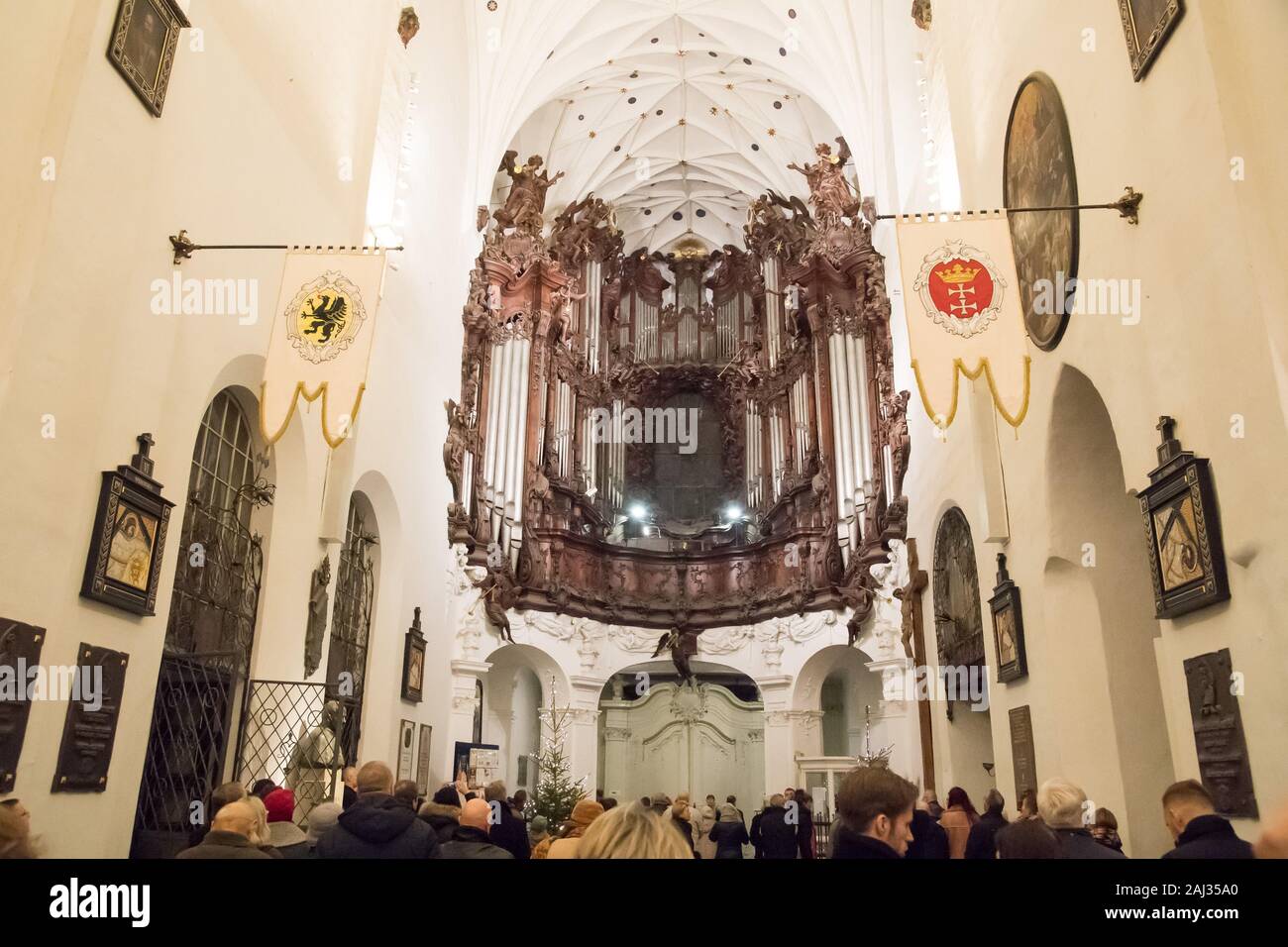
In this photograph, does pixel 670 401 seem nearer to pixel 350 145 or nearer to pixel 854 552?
pixel 854 552

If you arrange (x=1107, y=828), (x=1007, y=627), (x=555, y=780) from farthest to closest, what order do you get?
(x=555, y=780) → (x=1007, y=627) → (x=1107, y=828)

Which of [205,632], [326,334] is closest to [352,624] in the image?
[205,632]

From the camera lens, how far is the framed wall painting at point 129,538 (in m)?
5.13

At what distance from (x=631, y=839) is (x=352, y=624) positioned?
28.4 feet

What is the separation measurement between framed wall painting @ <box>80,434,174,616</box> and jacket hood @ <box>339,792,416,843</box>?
A: 8.93 ft

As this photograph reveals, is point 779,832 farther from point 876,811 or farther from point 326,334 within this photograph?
point 876,811

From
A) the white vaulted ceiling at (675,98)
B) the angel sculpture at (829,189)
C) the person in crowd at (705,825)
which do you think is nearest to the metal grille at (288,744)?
the person in crowd at (705,825)

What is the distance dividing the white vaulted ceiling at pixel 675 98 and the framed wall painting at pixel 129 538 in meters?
11.2

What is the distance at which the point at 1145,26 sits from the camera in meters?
5.22

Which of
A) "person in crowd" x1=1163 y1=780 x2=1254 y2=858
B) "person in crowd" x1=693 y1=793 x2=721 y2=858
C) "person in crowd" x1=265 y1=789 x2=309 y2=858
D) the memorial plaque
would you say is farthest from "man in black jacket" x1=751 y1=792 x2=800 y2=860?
"person in crowd" x1=1163 y1=780 x2=1254 y2=858
